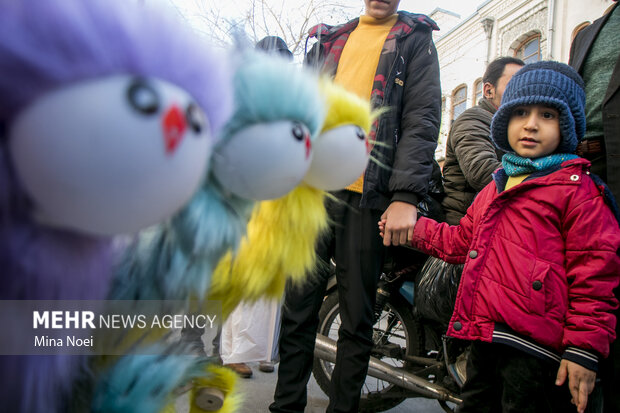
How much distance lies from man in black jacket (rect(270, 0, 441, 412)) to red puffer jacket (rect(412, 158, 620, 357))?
0.86ft

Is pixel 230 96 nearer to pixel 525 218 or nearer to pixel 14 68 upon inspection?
pixel 14 68

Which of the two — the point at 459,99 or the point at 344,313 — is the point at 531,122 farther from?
the point at 459,99

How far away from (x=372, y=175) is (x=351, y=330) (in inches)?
21.7

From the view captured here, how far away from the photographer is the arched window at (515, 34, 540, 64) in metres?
9.83

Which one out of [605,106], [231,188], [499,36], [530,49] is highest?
[499,36]

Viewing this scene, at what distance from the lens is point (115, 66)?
0.30 m

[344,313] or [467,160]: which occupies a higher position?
[467,160]

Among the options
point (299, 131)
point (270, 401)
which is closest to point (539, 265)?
point (299, 131)

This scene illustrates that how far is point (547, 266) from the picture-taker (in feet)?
3.86

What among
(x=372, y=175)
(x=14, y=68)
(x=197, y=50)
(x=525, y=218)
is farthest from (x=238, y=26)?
(x=525, y=218)

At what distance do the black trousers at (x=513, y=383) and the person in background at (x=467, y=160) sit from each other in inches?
28.0

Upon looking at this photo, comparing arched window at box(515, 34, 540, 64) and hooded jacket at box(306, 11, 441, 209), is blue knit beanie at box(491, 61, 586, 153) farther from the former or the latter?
arched window at box(515, 34, 540, 64)

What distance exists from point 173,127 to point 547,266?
118 cm

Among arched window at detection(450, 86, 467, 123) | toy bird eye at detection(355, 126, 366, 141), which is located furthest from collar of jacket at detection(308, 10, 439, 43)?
arched window at detection(450, 86, 467, 123)
